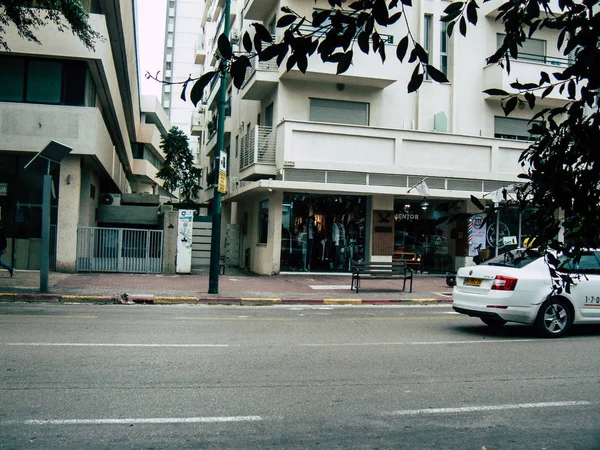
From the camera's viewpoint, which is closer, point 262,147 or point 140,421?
point 140,421

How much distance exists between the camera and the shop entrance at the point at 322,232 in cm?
2144

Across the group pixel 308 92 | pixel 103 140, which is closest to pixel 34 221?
pixel 103 140

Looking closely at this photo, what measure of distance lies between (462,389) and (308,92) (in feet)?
54.8

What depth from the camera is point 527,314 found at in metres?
9.63

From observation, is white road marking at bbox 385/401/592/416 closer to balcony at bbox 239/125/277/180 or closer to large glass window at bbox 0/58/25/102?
balcony at bbox 239/125/277/180

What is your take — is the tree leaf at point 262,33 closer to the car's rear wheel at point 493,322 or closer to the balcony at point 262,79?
the car's rear wheel at point 493,322

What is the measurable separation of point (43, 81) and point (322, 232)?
10.7m

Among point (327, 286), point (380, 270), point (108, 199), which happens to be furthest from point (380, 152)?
point (108, 199)

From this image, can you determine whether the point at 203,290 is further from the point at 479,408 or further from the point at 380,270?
the point at 479,408

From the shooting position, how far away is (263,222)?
22.8m

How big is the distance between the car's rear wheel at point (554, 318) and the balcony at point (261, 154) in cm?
1266

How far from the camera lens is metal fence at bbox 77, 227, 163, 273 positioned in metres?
→ 19.2

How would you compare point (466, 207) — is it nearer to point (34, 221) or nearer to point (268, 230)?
point (268, 230)

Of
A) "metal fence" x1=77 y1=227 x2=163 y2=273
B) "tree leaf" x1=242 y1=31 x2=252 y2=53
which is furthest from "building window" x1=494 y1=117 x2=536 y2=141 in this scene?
"tree leaf" x1=242 y1=31 x2=252 y2=53
